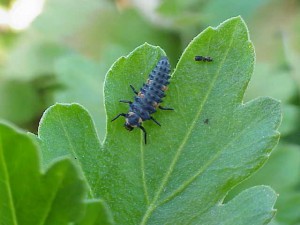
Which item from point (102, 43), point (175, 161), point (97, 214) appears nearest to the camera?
point (97, 214)

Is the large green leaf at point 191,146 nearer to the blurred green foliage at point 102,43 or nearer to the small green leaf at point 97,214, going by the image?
the small green leaf at point 97,214

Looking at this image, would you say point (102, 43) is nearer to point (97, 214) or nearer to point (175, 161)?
point (175, 161)

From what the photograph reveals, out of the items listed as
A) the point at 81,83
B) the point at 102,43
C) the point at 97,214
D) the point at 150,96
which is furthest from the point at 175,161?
the point at 102,43

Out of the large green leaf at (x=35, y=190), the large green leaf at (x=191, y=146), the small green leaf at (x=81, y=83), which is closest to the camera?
the large green leaf at (x=35, y=190)

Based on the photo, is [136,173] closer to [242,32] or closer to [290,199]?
[242,32]

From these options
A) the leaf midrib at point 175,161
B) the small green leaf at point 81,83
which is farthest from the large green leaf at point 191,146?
the small green leaf at point 81,83

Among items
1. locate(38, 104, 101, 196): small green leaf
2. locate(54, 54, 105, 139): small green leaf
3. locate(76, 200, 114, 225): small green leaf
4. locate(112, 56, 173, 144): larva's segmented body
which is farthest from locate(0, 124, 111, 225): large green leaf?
locate(54, 54, 105, 139): small green leaf
